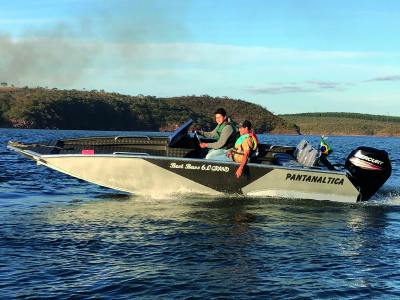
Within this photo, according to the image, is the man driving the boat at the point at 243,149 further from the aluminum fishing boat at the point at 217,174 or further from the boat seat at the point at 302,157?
the boat seat at the point at 302,157

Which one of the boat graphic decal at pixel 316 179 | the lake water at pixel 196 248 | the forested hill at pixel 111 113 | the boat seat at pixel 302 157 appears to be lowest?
the lake water at pixel 196 248

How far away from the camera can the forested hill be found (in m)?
114

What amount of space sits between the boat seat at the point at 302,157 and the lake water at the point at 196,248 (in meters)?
0.88

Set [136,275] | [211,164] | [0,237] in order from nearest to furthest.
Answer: [136,275] → [0,237] → [211,164]

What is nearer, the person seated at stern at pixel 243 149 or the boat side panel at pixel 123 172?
the person seated at stern at pixel 243 149

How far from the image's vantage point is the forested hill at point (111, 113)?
373 ft

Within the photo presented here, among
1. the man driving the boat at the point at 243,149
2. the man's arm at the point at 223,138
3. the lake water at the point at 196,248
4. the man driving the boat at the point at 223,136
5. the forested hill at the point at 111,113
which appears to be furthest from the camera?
the forested hill at the point at 111,113

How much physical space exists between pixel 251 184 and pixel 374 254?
3717 mm

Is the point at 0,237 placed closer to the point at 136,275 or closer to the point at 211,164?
the point at 136,275

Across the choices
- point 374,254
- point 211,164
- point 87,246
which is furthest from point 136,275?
point 211,164

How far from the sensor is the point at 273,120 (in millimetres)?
153625

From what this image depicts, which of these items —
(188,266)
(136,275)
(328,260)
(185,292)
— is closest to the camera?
(185,292)

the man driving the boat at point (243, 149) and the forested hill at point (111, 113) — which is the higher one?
the forested hill at point (111, 113)

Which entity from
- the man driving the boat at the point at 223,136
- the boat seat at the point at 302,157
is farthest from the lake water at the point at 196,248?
the man driving the boat at the point at 223,136
